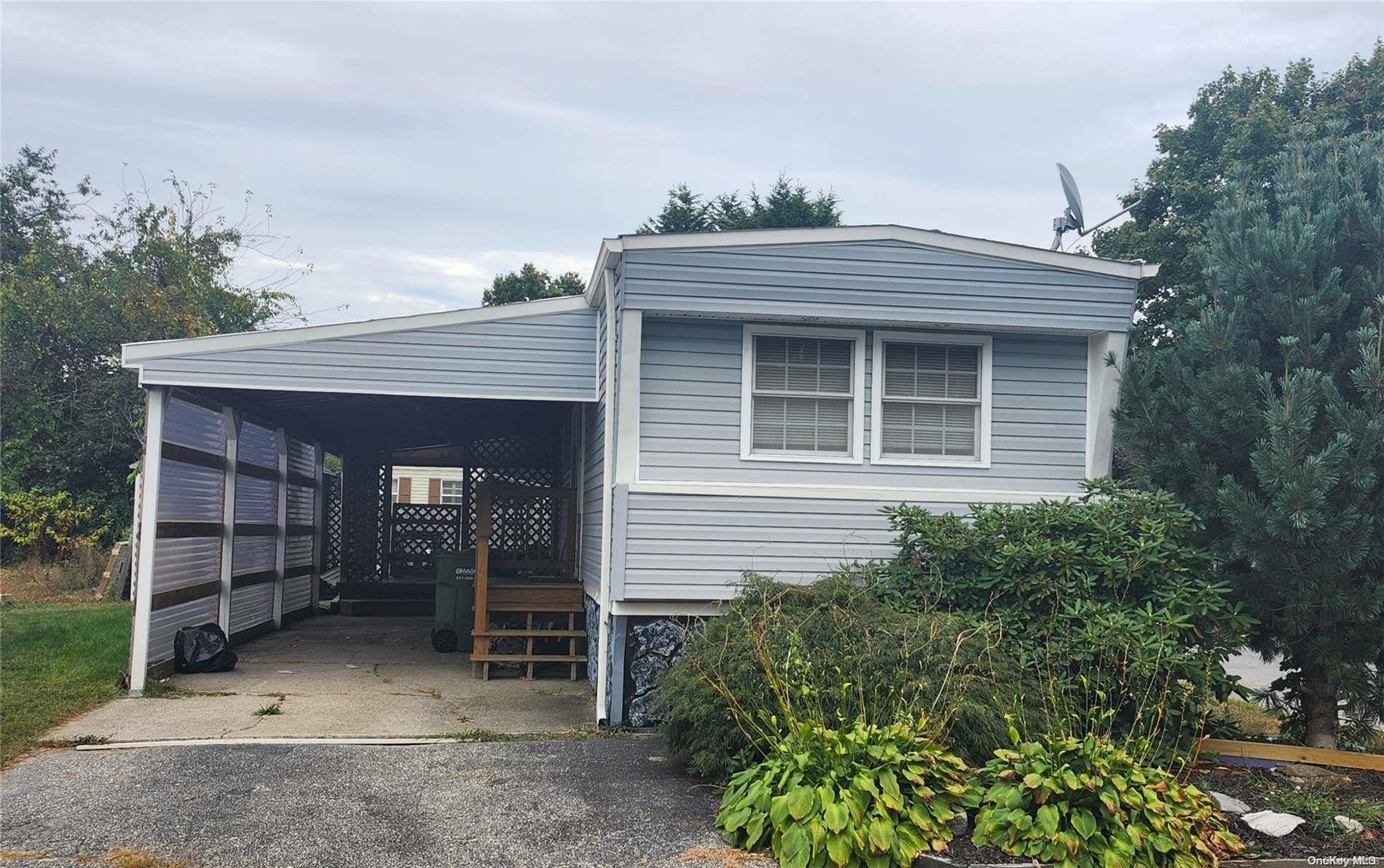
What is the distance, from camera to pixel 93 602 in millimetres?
16906

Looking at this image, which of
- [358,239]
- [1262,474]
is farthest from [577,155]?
[358,239]

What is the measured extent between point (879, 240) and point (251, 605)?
8.60 meters

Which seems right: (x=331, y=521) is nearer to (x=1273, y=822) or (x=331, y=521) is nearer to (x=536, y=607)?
(x=536, y=607)

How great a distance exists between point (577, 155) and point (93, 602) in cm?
1043

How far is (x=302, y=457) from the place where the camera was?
15.5 metres

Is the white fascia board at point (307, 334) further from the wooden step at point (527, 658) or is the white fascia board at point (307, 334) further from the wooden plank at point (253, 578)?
the wooden plank at point (253, 578)

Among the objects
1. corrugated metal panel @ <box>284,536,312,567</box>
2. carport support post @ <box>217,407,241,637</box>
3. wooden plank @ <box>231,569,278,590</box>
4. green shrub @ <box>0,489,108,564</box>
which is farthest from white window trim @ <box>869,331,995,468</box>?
green shrub @ <box>0,489,108,564</box>

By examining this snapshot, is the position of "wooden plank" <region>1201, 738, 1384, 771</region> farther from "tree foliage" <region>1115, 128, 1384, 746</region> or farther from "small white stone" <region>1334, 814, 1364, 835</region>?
"small white stone" <region>1334, 814, 1364, 835</region>

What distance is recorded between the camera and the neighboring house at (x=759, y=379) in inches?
324

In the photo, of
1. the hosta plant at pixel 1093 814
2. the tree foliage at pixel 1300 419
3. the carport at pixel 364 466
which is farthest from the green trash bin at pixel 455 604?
the hosta plant at pixel 1093 814

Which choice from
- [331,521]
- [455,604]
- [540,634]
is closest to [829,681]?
[540,634]

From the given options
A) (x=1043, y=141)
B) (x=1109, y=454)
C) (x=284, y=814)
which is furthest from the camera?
(x=1043, y=141)

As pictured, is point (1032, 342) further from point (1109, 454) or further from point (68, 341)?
point (68, 341)

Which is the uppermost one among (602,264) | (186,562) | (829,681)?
(602,264)
